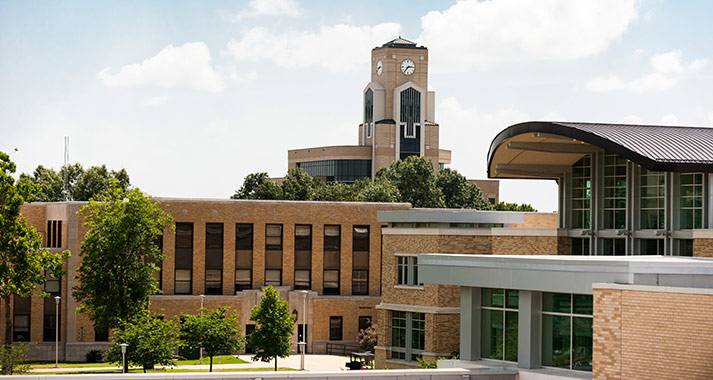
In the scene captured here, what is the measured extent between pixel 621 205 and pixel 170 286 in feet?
101

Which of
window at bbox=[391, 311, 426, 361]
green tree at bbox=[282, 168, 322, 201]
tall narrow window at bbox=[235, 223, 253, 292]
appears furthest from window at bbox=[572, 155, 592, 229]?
green tree at bbox=[282, 168, 322, 201]

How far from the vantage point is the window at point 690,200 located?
123 ft

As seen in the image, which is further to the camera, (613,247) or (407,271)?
(407,271)

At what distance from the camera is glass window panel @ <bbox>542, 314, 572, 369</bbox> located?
78.4ft

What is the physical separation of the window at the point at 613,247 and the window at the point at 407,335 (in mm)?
8333

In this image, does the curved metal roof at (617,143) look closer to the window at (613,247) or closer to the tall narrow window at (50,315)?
the window at (613,247)

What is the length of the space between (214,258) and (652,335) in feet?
146

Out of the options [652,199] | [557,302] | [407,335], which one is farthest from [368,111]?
[557,302]

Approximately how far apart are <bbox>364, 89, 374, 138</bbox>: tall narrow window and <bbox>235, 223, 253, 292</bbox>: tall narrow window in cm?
8720

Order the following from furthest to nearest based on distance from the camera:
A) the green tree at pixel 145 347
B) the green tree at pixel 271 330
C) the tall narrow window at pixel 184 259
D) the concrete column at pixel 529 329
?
the tall narrow window at pixel 184 259
the green tree at pixel 271 330
the green tree at pixel 145 347
the concrete column at pixel 529 329

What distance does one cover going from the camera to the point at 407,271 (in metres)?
43.9

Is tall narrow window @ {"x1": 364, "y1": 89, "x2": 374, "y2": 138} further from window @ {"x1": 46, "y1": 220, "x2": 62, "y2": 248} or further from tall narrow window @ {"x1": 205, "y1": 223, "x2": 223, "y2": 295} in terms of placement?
tall narrow window @ {"x1": 205, "y1": 223, "x2": 223, "y2": 295}

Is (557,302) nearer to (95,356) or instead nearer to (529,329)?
(529,329)

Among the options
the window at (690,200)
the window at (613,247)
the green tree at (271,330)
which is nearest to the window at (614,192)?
the window at (613,247)
